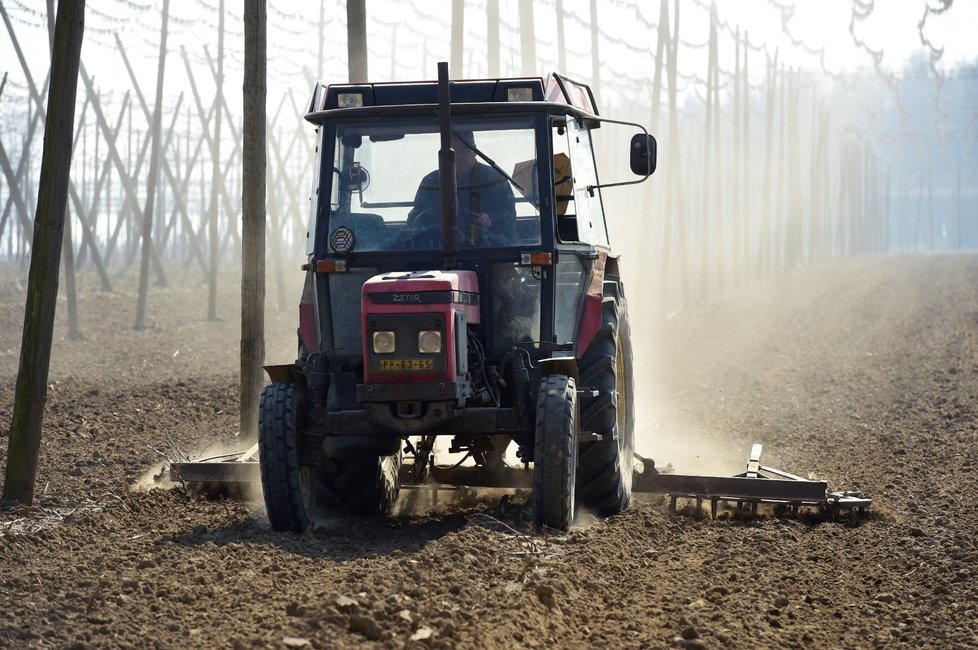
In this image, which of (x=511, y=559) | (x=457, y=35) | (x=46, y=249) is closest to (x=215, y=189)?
(x=457, y=35)

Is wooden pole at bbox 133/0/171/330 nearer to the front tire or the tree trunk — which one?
the tree trunk

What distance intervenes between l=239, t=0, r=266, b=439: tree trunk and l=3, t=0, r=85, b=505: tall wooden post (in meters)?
2.41

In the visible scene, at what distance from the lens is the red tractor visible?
22.0 feet

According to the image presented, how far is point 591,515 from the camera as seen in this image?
7762 millimetres

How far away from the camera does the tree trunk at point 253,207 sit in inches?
420

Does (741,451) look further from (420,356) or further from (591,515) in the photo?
(420,356)

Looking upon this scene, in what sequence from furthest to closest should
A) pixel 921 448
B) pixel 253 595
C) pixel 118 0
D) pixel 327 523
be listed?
pixel 118 0 → pixel 921 448 → pixel 327 523 → pixel 253 595

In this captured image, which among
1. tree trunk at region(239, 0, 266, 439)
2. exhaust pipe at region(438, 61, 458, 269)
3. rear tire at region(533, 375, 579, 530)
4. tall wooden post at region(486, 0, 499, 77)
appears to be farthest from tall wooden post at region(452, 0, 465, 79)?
rear tire at region(533, 375, 579, 530)

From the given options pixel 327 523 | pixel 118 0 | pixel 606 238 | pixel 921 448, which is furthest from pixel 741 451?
pixel 118 0

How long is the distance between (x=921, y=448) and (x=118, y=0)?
2291cm

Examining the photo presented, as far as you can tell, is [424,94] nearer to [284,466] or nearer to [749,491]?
[284,466]

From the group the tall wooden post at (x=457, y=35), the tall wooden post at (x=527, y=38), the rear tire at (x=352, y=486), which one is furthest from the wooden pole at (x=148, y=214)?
the rear tire at (x=352, y=486)

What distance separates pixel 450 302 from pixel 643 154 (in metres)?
1.71

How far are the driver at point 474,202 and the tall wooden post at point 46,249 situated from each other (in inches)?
98.8
